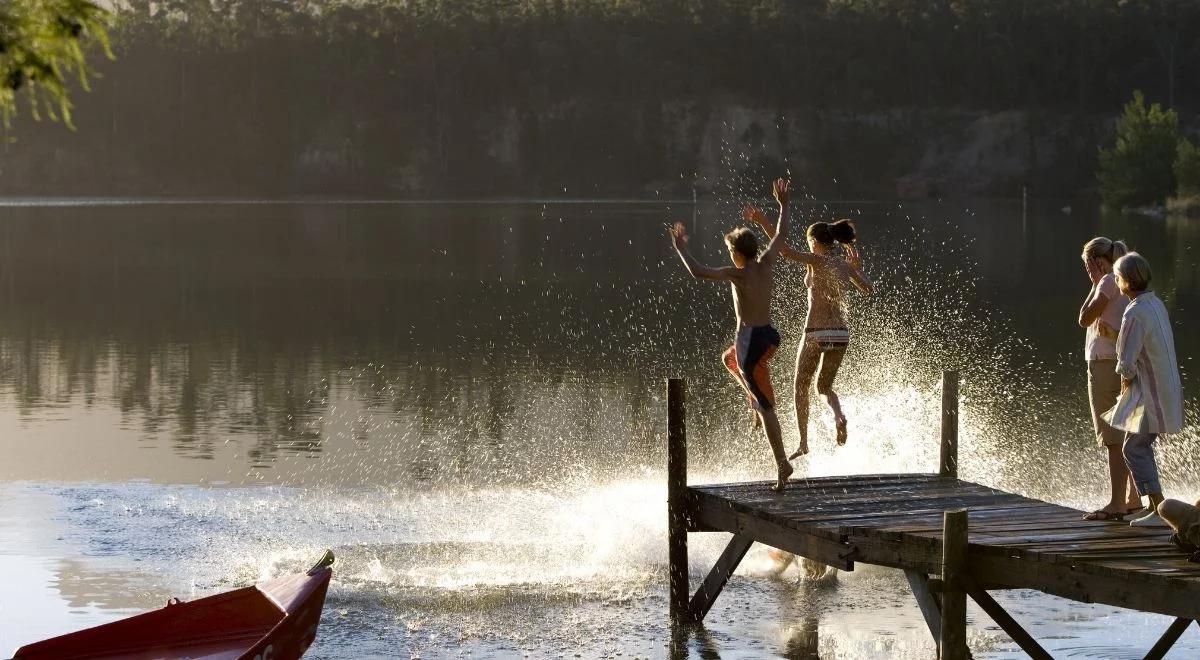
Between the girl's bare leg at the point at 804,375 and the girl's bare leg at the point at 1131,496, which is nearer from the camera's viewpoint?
the girl's bare leg at the point at 1131,496

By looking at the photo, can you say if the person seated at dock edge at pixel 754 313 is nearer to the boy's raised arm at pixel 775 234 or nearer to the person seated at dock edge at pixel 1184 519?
the boy's raised arm at pixel 775 234

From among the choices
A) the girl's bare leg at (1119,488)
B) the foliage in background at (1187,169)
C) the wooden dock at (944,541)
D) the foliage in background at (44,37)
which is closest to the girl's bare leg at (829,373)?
the wooden dock at (944,541)

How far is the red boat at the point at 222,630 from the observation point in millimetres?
11320

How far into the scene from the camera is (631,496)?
749 inches

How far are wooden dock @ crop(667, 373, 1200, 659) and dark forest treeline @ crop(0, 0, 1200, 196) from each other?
118743mm

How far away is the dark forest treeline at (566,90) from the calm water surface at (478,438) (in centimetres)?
8163

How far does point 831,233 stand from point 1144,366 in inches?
124

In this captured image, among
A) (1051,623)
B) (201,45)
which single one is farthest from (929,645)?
(201,45)

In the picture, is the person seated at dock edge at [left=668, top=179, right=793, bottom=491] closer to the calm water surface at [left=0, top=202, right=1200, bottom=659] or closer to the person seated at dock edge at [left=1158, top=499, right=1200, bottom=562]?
the calm water surface at [left=0, top=202, right=1200, bottom=659]

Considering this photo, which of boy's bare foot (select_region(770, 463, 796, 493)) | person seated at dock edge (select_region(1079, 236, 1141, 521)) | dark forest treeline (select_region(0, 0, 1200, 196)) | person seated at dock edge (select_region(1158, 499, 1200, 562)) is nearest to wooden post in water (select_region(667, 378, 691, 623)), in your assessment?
boy's bare foot (select_region(770, 463, 796, 493))

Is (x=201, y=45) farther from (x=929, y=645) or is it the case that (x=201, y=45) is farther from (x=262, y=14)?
(x=929, y=645)

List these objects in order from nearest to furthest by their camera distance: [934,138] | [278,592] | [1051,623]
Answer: [278,592] → [1051,623] → [934,138]

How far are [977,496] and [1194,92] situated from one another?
136394mm

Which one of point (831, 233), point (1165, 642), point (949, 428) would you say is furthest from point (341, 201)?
point (1165, 642)
